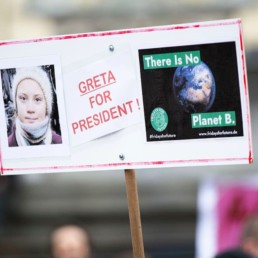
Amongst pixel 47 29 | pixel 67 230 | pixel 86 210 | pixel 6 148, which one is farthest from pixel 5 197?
pixel 6 148

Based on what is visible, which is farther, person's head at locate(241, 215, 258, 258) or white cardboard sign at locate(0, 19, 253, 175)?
person's head at locate(241, 215, 258, 258)

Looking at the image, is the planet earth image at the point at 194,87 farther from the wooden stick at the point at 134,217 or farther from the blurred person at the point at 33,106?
the blurred person at the point at 33,106

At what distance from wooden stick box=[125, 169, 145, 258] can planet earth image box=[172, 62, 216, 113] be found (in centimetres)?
28

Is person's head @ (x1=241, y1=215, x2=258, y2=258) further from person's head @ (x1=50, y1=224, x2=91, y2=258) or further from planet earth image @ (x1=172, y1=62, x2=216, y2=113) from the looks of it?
planet earth image @ (x1=172, y1=62, x2=216, y2=113)

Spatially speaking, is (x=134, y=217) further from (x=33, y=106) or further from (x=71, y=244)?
(x=71, y=244)

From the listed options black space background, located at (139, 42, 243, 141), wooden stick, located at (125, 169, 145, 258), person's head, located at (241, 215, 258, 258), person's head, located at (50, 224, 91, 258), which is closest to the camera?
black space background, located at (139, 42, 243, 141)

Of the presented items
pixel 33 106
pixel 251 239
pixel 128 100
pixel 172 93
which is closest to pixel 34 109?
pixel 33 106

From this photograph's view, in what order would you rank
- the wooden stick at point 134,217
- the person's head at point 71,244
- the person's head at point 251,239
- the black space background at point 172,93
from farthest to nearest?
the person's head at point 71,244 < the person's head at point 251,239 < the wooden stick at point 134,217 < the black space background at point 172,93

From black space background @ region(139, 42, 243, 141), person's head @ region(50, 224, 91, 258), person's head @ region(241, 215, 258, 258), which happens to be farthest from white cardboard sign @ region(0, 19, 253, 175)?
person's head @ region(50, 224, 91, 258)

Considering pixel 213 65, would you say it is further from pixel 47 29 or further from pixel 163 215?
pixel 47 29

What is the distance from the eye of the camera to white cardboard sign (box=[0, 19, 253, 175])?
3.70m

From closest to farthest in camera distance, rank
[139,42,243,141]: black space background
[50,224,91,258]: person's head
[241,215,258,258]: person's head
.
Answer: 1. [139,42,243,141]: black space background
2. [241,215,258,258]: person's head
3. [50,224,91,258]: person's head

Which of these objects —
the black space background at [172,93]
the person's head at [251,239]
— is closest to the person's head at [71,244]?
the person's head at [251,239]

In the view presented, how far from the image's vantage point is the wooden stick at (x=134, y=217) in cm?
378
